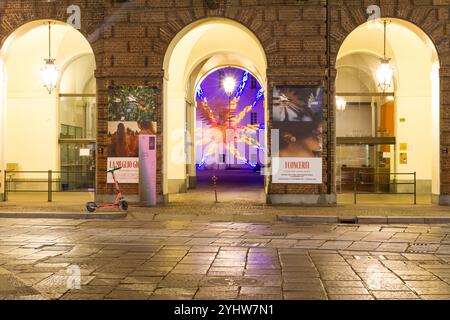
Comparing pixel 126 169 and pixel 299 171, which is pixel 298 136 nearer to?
pixel 299 171

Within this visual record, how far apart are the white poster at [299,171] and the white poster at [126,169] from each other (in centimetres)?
430

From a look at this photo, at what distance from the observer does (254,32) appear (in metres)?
19.4

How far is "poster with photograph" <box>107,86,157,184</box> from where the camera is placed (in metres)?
19.5

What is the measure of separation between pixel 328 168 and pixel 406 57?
823cm

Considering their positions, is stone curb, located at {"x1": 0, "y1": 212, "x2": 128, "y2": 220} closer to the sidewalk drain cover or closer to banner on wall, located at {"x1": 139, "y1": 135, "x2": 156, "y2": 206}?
banner on wall, located at {"x1": 139, "y1": 135, "x2": 156, "y2": 206}

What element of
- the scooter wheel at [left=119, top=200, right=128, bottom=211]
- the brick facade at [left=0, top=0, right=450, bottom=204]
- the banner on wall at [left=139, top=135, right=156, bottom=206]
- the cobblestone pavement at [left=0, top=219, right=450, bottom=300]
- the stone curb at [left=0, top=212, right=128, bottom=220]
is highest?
the brick facade at [left=0, top=0, right=450, bottom=204]

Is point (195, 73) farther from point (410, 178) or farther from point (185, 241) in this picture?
point (185, 241)

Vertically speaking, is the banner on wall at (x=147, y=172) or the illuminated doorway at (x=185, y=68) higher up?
the illuminated doorway at (x=185, y=68)

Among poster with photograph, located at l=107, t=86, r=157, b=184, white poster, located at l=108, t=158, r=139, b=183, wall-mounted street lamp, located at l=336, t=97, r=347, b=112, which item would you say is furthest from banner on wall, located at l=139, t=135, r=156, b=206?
wall-mounted street lamp, located at l=336, t=97, r=347, b=112

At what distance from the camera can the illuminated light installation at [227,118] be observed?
2389 inches

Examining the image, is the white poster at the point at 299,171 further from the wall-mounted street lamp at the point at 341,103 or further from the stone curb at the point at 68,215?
Result: the wall-mounted street lamp at the point at 341,103

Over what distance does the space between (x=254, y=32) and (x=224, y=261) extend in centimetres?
1119

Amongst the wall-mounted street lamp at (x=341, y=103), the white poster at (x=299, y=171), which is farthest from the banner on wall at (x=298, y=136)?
the wall-mounted street lamp at (x=341, y=103)
